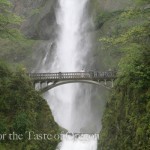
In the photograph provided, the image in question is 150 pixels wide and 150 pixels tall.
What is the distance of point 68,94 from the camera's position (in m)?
53.4

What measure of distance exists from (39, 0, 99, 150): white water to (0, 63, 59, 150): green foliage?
1549 cm

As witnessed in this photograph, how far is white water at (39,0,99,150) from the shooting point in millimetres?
50781

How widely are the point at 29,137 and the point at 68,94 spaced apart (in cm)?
2527

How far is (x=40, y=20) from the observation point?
215ft


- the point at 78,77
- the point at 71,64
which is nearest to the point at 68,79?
the point at 78,77

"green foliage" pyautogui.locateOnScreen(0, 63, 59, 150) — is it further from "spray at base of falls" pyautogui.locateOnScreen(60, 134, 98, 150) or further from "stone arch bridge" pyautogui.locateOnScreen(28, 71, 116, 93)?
"stone arch bridge" pyautogui.locateOnScreen(28, 71, 116, 93)

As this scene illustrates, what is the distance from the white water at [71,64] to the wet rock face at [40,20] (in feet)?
4.43

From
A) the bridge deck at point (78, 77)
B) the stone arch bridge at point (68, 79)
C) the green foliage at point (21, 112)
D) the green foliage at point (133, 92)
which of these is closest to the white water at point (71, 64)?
the stone arch bridge at point (68, 79)

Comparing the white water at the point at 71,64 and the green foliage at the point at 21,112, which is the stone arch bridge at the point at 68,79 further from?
the green foliage at the point at 21,112

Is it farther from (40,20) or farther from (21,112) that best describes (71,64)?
(21,112)

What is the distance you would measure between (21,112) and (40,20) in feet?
125

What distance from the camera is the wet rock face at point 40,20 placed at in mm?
64375

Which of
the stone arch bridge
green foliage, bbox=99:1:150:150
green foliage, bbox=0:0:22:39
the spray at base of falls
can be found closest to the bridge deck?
the stone arch bridge

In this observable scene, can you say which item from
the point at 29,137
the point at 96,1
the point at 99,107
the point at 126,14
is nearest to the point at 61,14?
the point at 96,1
